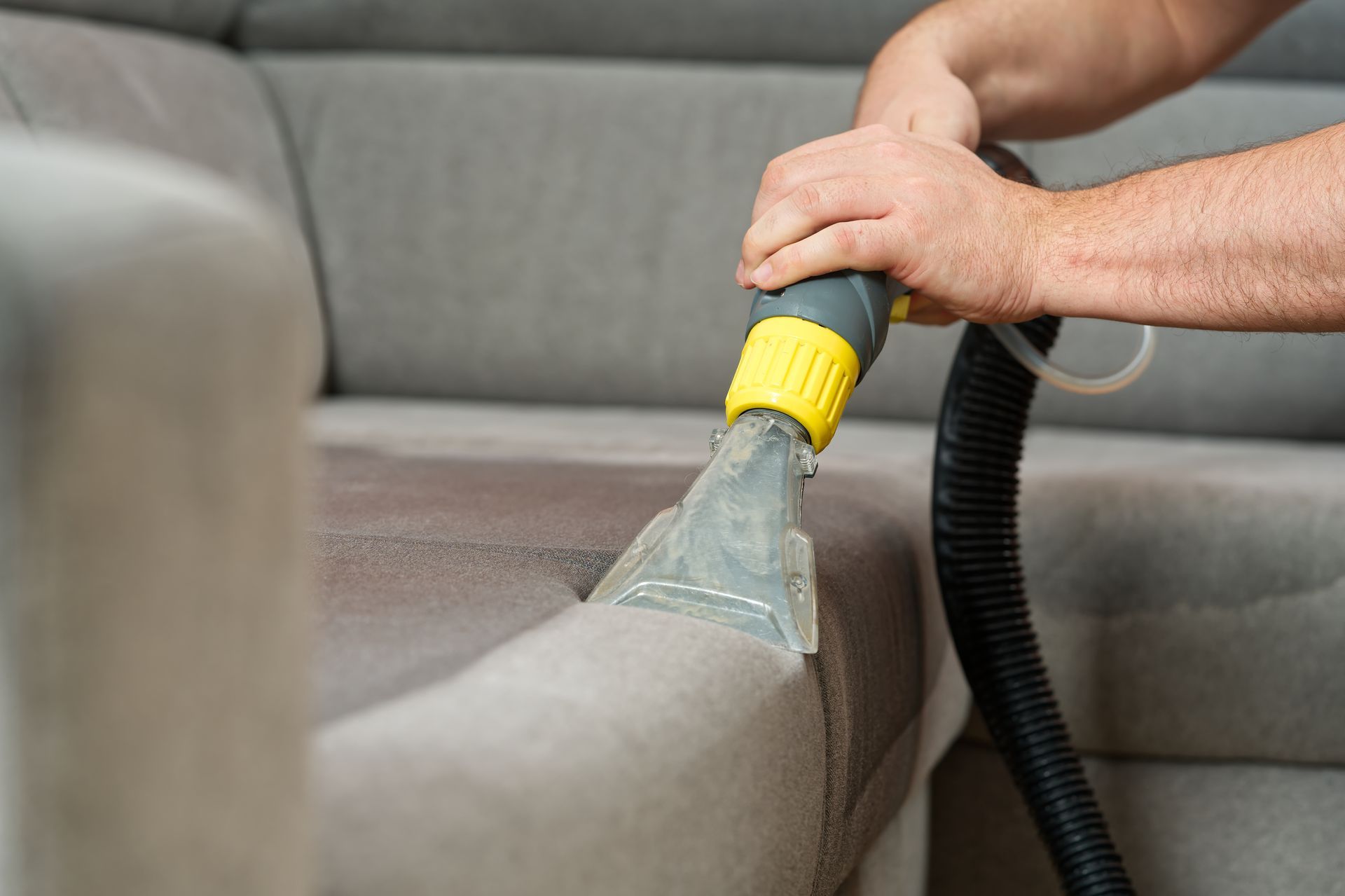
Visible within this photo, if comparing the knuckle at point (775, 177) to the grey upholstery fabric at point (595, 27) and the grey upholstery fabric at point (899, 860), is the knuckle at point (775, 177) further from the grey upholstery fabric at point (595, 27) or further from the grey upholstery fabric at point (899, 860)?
the grey upholstery fabric at point (595, 27)

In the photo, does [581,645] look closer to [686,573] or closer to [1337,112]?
[686,573]

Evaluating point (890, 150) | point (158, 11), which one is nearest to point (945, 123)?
point (890, 150)

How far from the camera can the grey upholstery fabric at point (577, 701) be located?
0.94ft

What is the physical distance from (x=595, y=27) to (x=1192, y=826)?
1140 millimetres

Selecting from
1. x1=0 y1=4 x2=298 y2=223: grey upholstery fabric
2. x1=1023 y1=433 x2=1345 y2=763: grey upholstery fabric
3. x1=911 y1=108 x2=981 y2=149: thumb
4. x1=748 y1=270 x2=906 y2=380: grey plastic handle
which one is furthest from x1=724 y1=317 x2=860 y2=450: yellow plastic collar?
x1=0 y1=4 x2=298 y2=223: grey upholstery fabric

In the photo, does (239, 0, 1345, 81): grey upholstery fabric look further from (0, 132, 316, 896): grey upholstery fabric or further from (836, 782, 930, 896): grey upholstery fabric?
(0, 132, 316, 896): grey upholstery fabric

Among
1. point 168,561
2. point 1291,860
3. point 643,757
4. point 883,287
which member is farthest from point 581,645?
point 1291,860

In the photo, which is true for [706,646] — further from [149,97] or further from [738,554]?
[149,97]

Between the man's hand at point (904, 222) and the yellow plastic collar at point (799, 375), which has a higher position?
the man's hand at point (904, 222)

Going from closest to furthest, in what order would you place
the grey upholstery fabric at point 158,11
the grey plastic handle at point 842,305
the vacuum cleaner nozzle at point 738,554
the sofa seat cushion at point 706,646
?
the sofa seat cushion at point 706,646 < the vacuum cleaner nozzle at point 738,554 < the grey plastic handle at point 842,305 < the grey upholstery fabric at point 158,11

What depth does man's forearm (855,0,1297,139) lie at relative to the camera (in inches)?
35.2

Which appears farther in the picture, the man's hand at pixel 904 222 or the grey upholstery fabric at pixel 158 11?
the grey upholstery fabric at pixel 158 11

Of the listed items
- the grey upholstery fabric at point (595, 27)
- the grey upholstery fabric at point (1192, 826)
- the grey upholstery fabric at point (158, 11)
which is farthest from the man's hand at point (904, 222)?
the grey upholstery fabric at point (158, 11)

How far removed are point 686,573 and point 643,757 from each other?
145mm
